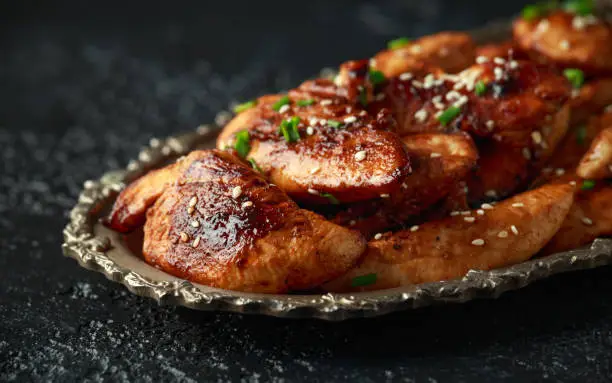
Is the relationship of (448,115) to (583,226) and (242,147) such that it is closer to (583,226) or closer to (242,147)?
(583,226)

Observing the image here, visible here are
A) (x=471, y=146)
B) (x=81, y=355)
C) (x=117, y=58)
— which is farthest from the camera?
(x=117, y=58)

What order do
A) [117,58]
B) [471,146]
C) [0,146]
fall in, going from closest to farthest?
1. [471,146]
2. [0,146]
3. [117,58]

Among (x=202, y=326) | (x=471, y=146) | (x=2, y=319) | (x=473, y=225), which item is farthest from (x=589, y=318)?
(x=2, y=319)

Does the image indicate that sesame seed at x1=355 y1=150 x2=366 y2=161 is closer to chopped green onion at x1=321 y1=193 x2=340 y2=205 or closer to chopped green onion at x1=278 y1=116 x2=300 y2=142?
chopped green onion at x1=321 y1=193 x2=340 y2=205

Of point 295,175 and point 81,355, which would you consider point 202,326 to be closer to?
point 81,355

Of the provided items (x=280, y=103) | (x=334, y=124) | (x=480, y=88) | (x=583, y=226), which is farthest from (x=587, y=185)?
(x=280, y=103)

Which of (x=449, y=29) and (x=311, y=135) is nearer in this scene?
(x=311, y=135)

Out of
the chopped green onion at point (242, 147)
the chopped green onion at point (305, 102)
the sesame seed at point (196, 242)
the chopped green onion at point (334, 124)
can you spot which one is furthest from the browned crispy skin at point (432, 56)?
the sesame seed at point (196, 242)
